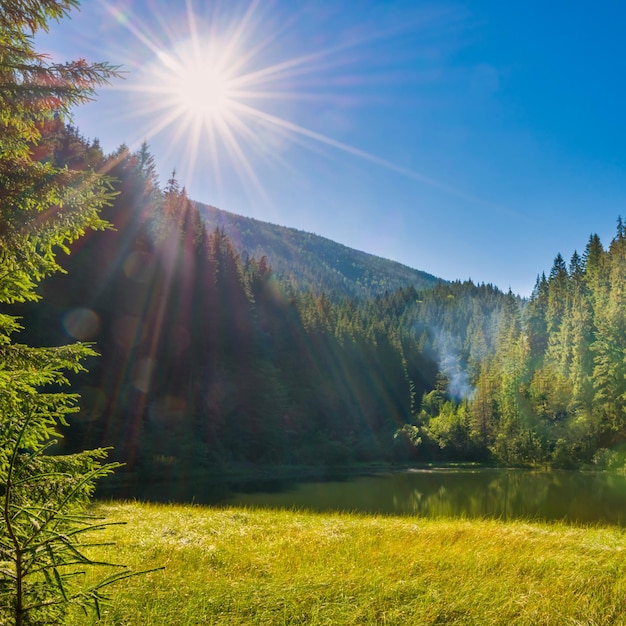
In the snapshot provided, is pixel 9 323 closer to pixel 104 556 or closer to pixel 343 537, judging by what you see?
pixel 104 556

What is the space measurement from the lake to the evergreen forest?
938 cm

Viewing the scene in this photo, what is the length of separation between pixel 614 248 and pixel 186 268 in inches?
2403

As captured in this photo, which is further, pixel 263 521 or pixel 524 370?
pixel 524 370

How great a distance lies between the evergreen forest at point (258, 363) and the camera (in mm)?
37450

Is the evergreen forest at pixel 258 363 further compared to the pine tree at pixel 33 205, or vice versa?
the evergreen forest at pixel 258 363

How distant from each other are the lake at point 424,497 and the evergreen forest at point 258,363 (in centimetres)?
938

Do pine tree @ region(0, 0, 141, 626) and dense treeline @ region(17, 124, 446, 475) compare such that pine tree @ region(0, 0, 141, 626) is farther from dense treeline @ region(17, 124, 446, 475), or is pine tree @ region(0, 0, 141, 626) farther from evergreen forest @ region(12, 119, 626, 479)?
dense treeline @ region(17, 124, 446, 475)

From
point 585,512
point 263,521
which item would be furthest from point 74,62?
point 585,512

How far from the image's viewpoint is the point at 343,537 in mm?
10555

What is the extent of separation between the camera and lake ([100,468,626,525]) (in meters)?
22.5

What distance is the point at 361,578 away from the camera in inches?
267

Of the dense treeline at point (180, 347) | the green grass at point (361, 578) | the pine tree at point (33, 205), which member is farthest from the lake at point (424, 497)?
the pine tree at point (33, 205)

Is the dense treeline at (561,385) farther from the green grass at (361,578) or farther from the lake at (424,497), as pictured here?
the green grass at (361,578)

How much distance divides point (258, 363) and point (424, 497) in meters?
27.5
